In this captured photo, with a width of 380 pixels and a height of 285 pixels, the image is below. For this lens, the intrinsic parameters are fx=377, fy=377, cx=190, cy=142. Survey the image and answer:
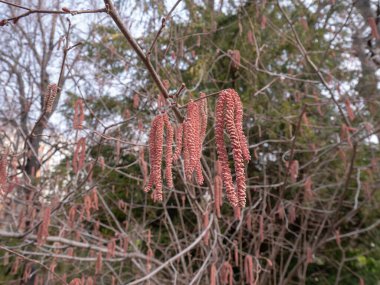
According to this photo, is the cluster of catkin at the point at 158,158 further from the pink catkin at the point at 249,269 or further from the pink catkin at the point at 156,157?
the pink catkin at the point at 249,269

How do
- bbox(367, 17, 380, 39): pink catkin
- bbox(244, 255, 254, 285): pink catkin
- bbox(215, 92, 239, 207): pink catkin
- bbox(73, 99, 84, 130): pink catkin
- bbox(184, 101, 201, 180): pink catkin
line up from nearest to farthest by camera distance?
1. bbox(215, 92, 239, 207): pink catkin
2. bbox(184, 101, 201, 180): pink catkin
3. bbox(73, 99, 84, 130): pink catkin
4. bbox(244, 255, 254, 285): pink catkin
5. bbox(367, 17, 380, 39): pink catkin

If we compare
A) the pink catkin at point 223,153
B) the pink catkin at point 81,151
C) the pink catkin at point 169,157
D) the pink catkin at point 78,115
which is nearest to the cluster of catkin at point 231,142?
the pink catkin at point 223,153

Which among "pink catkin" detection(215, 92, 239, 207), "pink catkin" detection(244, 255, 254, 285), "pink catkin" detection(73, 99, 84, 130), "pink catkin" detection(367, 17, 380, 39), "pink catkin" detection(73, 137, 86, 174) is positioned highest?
"pink catkin" detection(367, 17, 380, 39)

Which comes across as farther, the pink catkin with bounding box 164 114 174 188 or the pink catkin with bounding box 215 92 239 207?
the pink catkin with bounding box 164 114 174 188

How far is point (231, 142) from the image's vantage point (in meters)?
0.83

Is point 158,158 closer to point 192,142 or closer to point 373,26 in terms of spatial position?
point 192,142

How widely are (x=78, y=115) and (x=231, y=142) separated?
5.08ft

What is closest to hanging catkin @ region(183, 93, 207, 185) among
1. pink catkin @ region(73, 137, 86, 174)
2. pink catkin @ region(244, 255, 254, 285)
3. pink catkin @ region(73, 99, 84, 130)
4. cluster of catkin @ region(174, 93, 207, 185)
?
cluster of catkin @ region(174, 93, 207, 185)

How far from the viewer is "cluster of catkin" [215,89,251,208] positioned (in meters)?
0.81

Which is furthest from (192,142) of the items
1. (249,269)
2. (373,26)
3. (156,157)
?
(373,26)

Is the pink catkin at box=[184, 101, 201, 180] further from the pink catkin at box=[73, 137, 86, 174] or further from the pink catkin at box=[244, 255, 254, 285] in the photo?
the pink catkin at box=[244, 255, 254, 285]

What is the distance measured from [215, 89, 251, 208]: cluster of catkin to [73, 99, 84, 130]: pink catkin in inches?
51.6

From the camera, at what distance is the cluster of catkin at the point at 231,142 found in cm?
81

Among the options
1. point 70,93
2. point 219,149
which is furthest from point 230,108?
point 70,93
